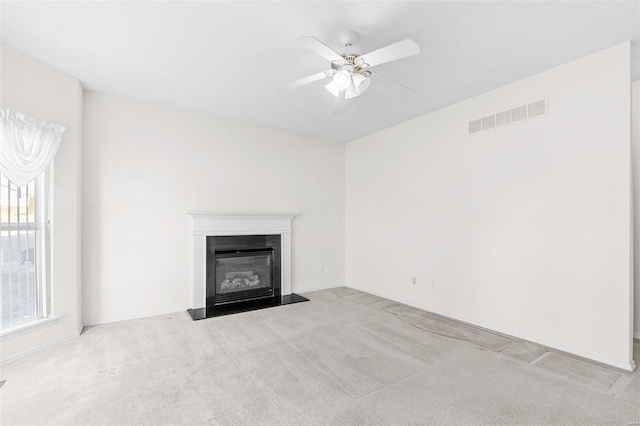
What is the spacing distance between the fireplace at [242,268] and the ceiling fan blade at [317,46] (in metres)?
3.09

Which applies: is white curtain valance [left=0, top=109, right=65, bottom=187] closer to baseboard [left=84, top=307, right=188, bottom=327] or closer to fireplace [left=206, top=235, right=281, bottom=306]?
baseboard [left=84, top=307, right=188, bottom=327]

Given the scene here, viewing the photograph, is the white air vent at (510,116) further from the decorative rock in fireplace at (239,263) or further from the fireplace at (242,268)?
the fireplace at (242,268)

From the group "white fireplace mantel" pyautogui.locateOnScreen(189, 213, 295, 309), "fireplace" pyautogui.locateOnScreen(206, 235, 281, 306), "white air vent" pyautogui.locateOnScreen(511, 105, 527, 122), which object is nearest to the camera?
"white air vent" pyautogui.locateOnScreen(511, 105, 527, 122)

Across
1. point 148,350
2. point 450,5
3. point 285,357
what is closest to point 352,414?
point 285,357

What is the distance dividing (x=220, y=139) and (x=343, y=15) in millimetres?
2841

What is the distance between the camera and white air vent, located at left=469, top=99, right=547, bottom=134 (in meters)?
3.14

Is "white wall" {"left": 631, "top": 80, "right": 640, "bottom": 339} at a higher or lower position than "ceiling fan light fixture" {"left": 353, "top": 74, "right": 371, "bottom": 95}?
lower

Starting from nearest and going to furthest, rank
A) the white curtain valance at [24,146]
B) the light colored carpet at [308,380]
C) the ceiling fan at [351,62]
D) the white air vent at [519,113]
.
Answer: the light colored carpet at [308,380] → the ceiling fan at [351,62] → the white curtain valance at [24,146] → the white air vent at [519,113]

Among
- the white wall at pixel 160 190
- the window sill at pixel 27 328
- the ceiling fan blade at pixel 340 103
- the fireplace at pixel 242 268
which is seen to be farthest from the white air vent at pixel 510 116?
the window sill at pixel 27 328

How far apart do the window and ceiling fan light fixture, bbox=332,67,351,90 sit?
298 cm

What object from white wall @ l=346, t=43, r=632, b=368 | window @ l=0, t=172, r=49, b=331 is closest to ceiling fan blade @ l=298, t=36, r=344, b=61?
white wall @ l=346, t=43, r=632, b=368

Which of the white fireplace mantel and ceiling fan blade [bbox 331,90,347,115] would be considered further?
the white fireplace mantel

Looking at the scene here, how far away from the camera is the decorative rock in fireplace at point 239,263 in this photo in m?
4.25

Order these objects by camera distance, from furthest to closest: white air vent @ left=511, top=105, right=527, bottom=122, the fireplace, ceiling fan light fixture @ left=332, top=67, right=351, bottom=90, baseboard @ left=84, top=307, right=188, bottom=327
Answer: the fireplace < baseboard @ left=84, top=307, right=188, bottom=327 < white air vent @ left=511, top=105, right=527, bottom=122 < ceiling fan light fixture @ left=332, top=67, right=351, bottom=90
